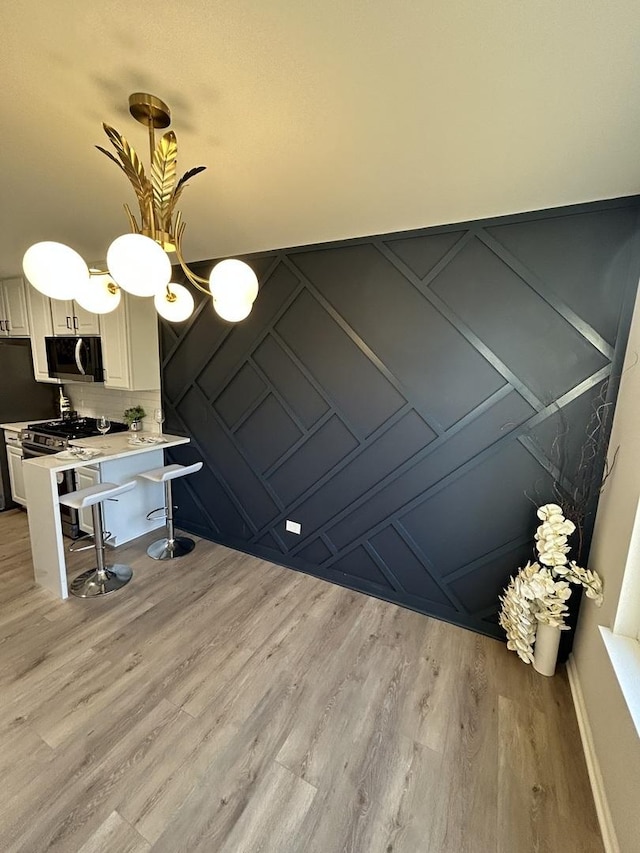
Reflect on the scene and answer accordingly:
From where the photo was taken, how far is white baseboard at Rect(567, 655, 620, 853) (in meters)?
1.30

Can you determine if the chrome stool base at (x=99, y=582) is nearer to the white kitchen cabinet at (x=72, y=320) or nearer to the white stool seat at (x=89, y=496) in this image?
the white stool seat at (x=89, y=496)

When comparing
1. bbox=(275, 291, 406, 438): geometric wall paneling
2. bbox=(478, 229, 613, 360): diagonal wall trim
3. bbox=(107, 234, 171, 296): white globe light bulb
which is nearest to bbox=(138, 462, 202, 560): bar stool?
bbox=(275, 291, 406, 438): geometric wall paneling

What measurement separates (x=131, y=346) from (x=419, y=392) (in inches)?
104

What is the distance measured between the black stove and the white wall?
392 centimetres

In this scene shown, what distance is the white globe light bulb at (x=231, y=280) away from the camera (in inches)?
53.7

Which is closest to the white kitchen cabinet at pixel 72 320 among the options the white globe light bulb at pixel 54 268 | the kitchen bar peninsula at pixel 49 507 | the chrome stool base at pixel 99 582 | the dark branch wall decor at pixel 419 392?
the dark branch wall decor at pixel 419 392

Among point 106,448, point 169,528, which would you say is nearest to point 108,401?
point 106,448

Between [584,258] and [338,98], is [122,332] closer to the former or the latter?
[338,98]

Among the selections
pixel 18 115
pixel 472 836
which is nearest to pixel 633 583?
pixel 472 836

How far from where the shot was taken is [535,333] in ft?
6.81

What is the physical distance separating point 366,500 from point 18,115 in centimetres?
265

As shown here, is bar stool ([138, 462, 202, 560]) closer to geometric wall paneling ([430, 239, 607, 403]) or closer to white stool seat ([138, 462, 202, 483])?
white stool seat ([138, 462, 202, 483])

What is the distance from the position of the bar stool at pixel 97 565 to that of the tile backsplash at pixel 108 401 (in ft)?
3.62

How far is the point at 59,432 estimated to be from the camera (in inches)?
138
